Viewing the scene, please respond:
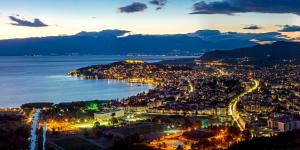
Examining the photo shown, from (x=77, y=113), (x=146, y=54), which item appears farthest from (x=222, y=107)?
(x=146, y=54)

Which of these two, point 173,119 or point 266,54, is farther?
point 266,54

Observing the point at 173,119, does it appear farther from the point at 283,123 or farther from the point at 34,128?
the point at 34,128

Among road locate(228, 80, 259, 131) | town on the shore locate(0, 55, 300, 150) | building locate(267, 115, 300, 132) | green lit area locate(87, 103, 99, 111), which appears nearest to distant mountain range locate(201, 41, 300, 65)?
town on the shore locate(0, 55, 300, 150)

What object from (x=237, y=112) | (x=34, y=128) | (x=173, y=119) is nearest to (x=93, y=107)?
(x=34, y=128)

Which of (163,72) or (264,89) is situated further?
(163,72)

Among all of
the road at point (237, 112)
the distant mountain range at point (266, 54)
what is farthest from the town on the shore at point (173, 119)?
the distant mountain range at point (266, 54)

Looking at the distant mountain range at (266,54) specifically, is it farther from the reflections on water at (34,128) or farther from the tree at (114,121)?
the tree at (114,121)

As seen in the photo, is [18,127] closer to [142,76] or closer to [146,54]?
[142,76]

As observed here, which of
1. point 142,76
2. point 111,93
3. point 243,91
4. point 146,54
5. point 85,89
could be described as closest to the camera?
point 243,91
